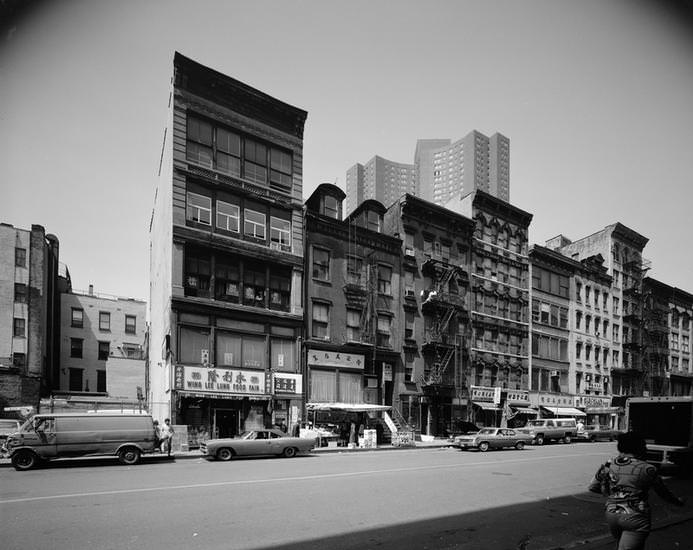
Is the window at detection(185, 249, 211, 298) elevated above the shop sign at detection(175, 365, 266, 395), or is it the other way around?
the window at detection(185, 249, 211, 298)

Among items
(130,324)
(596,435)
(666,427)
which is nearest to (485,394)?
(596,435)

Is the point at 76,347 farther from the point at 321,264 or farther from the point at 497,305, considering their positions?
the point at 497,305

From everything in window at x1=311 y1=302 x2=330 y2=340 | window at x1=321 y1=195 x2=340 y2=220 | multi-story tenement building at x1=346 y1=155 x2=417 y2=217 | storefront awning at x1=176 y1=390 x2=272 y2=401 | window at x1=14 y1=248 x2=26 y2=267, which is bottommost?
storefront awning at x1=176 y1=390 x2=272 y2=401

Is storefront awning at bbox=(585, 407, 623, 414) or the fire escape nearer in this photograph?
the fire escape

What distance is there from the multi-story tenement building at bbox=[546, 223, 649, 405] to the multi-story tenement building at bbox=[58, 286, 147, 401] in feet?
171

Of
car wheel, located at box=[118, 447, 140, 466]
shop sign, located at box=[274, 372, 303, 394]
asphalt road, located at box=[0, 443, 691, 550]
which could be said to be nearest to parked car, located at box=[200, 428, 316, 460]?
car wheel, located at box=[118, 447, 140, 466]

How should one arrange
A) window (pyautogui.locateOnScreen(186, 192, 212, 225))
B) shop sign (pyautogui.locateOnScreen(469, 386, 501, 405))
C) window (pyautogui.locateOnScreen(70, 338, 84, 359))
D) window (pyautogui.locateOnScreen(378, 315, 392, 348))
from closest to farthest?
window (pyautogui.locateOnScreen(186, 192, 212, 225)) < window (pyautogui.locateOnScreen(378, 315, 392, 348)) < shop sign (pyautogui.locateOnScreen(469, 386, 501, 405)) < window (pyautogui.locateOnScreen(70, 338, 84, 359))

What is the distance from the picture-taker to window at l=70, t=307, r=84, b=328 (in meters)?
55.7

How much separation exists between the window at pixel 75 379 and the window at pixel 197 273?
3513 cm

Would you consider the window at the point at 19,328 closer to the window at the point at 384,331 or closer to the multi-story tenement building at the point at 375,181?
the window at the point at 384,331

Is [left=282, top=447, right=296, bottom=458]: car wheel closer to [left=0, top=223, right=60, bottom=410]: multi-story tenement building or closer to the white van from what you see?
the white van

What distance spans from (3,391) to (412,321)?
32442 millimetres

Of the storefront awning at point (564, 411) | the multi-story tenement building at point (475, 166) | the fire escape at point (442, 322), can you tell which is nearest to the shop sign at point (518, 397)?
the storefront awning at point (564, 411)

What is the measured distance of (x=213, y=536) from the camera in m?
8.04
